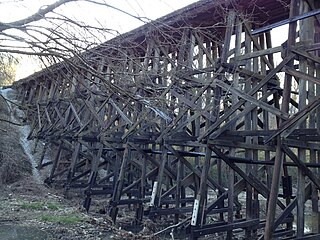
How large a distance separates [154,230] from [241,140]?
2718mm

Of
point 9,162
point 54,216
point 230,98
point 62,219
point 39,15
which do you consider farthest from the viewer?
point 9,162

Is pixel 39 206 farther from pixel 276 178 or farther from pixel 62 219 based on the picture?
pixel 276 178

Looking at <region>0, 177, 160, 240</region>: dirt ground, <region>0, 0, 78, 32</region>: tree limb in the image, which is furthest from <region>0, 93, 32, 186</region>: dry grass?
<region>0, 0, 78, 32</region>: tree limb

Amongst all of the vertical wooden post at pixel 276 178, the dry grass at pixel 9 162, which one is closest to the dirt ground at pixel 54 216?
the dry grass at pixel 9 162

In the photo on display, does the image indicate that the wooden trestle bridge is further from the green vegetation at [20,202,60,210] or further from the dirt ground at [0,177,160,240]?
the green vegetation at [20,202,60,210]

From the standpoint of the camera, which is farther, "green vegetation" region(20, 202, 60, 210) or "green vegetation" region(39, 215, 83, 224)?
"green vegetation" region(20, 202, 60, 210)

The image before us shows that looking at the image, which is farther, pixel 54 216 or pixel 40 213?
pixel 40 213

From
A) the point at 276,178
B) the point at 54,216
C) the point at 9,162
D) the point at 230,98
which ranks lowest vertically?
the point at 54,216

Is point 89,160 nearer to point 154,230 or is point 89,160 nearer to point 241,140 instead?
point 154,230

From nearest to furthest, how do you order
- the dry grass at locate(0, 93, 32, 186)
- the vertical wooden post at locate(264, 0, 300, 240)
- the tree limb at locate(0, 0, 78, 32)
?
the tree limb at locate(0, 0, 78, 32)
the vertical wooden post at locate(264, 0, 300, 240)
the dry grass at locate(0, 93, 32, 186)

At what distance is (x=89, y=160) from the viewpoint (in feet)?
37.1

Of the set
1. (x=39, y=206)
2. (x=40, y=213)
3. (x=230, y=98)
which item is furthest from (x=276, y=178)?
(x=39, y=206)

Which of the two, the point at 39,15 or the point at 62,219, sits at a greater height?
the point at 39,15

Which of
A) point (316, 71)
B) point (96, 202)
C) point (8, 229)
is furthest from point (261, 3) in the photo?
point (96, 202)
